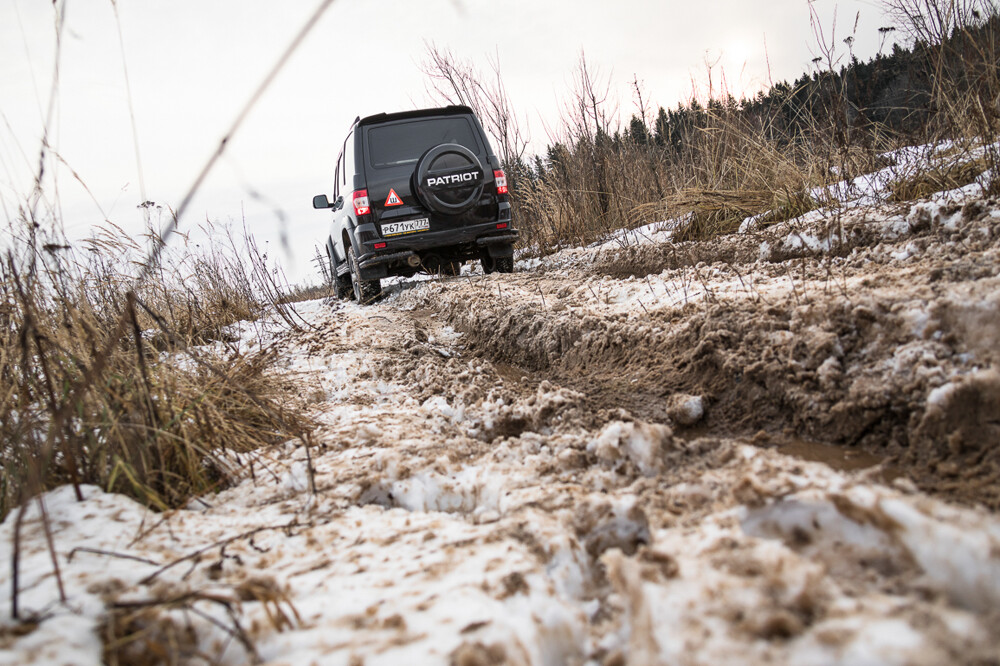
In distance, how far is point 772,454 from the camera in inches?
51.7

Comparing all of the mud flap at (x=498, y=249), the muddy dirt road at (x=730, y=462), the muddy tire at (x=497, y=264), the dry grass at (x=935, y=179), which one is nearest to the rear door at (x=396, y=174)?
the mud flap at (x=498, y=249)

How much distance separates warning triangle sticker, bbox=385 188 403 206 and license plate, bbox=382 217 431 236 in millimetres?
178

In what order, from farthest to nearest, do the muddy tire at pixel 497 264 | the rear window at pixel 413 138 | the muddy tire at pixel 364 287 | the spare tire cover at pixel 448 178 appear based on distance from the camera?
the muddy tire at pixel 497 264
the muddy tire at pixel 364 287
the rear window at pixel 413 138
the spare tire cover at pixel 448 178

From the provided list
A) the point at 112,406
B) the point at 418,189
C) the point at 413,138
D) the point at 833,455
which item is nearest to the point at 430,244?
the point at 418,189

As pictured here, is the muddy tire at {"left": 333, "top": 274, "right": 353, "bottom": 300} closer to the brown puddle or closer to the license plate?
the license plate

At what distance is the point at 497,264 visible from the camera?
19.7ft

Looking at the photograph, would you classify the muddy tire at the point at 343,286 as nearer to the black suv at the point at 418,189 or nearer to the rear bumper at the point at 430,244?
the black suv at the point at 418,189

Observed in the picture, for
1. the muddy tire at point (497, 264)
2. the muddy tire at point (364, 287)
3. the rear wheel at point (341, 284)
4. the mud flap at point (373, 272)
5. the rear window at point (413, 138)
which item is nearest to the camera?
the rear window at point (413, 138)

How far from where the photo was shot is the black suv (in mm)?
5078

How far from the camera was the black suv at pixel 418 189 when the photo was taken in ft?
16.7

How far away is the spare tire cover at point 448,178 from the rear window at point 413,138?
24 cm

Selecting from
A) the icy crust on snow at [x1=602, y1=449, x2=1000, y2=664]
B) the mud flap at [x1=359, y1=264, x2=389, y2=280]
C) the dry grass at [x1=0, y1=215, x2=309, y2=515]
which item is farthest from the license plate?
the icy crust on snow at [x1=602, y1=449, x2=1000, y2=664]

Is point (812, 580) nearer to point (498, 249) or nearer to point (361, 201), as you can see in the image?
point (361, 201)

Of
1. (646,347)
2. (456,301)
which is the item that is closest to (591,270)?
(456,301)
